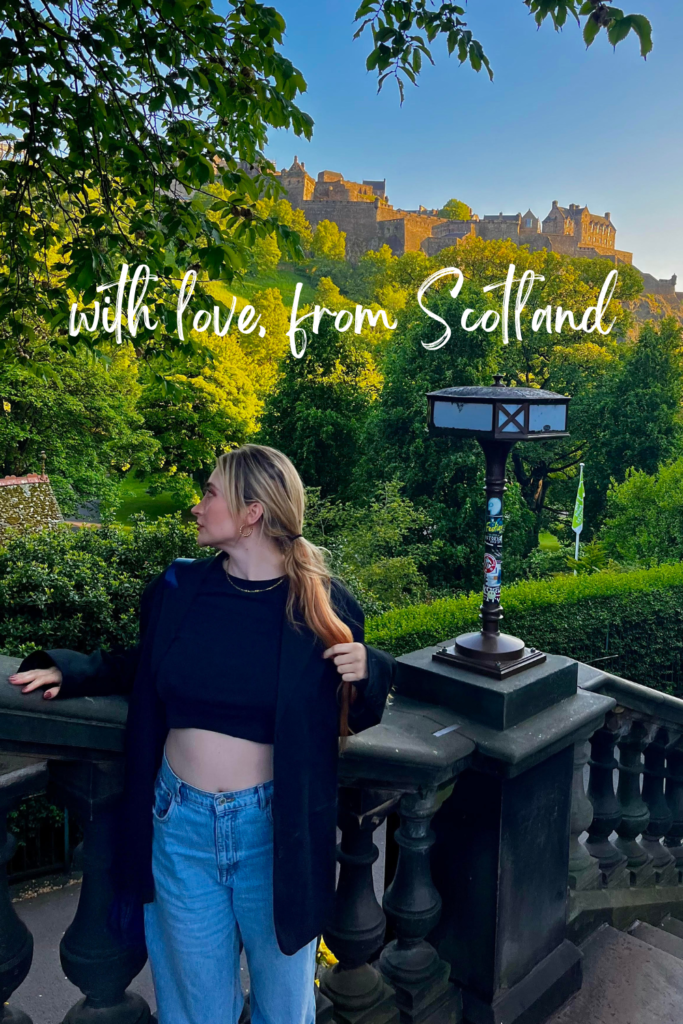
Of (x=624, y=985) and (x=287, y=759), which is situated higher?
(x=287, y=759)

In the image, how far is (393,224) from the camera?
90.1 m

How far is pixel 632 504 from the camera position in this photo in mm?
21406

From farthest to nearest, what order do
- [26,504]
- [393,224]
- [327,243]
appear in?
[393,224]
[327,243]
[26,504]

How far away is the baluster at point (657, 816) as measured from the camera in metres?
3.21

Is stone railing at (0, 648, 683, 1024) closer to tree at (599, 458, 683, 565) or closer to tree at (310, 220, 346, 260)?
tree at (599, 458, 683, 565)

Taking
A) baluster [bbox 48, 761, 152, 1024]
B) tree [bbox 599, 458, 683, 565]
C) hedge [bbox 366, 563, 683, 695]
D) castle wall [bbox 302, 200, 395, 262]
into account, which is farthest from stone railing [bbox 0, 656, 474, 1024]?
castle wall [bbox 302, 200, 395, 262]

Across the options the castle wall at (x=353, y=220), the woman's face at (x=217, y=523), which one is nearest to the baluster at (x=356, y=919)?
the woman's face at (x=217, y=523)

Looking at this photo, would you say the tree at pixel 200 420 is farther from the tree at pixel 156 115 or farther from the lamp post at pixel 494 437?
the lamp post at pixel 494 437

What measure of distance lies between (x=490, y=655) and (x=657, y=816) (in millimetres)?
1582

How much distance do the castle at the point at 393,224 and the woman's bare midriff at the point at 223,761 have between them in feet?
297

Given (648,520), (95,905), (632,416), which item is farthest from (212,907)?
(632,416)

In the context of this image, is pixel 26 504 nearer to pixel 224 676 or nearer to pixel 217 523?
pixel 217 523

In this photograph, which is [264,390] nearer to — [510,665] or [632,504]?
[632,504]

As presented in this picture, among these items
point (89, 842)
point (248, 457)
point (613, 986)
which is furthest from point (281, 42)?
point (613, 986)
